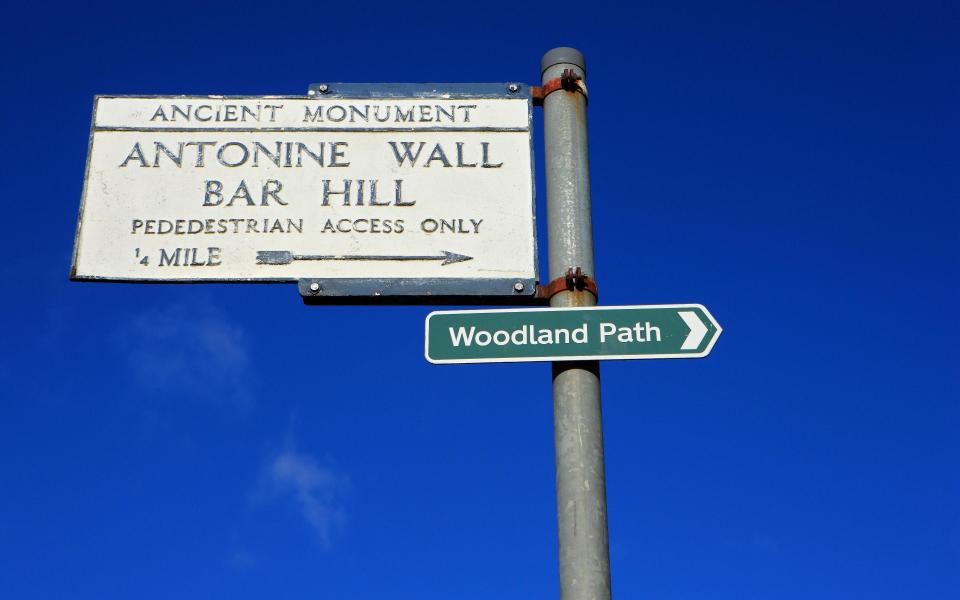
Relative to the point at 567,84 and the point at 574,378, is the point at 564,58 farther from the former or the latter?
the point at 574,378

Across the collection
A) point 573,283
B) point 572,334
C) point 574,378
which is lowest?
point 574,378

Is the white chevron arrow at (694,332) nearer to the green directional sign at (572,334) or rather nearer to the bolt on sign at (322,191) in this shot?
the green directional sign at (572,334)

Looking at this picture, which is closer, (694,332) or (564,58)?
(694,332)

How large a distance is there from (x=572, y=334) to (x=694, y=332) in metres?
0.42

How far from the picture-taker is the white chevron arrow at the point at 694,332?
3771mm

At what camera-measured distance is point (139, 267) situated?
162 inches

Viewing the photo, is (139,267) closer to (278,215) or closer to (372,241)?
(278,215)

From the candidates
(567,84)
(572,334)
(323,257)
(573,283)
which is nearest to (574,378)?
(572,334)

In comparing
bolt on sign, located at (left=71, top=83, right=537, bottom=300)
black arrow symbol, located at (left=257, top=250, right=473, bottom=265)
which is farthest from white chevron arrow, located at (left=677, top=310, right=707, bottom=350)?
black arrow symbol, located at (left=257, top=250, right=473, bottom=265)

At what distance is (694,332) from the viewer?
3.79 metres

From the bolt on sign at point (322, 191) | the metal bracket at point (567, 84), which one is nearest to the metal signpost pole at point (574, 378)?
the metal bracket at point (567, 84)

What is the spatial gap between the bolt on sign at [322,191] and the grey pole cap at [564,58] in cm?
15

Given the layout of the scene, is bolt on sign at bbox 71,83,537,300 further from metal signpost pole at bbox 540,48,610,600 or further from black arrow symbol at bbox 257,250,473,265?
metal signpost pole at bbox 540,48,610,600

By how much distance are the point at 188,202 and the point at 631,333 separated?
178 cm
